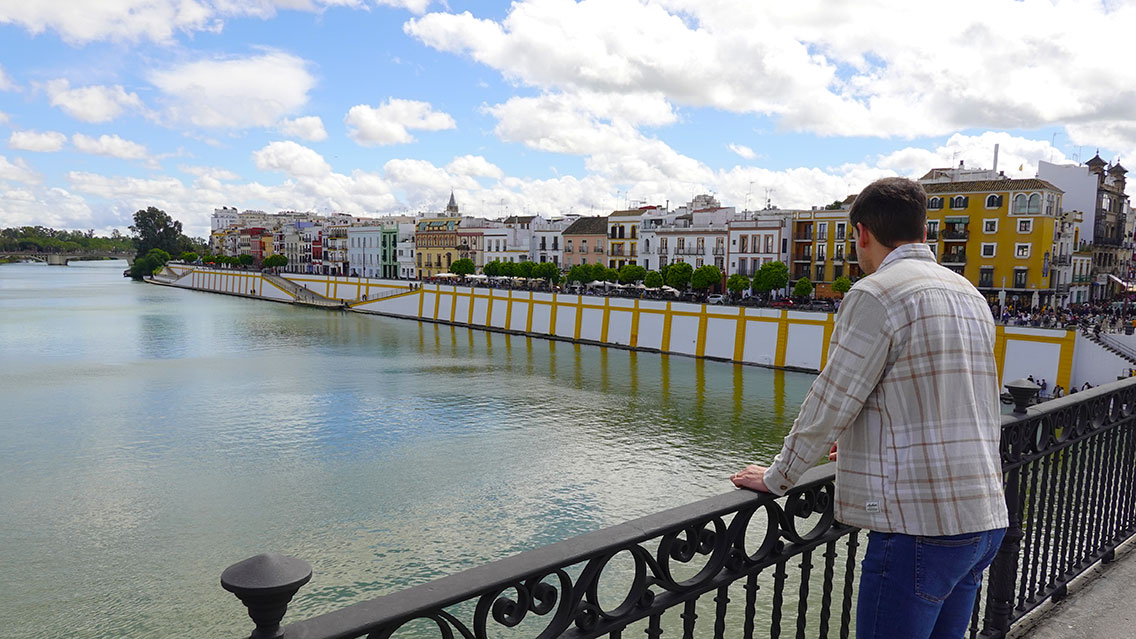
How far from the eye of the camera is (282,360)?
39719 millimetres

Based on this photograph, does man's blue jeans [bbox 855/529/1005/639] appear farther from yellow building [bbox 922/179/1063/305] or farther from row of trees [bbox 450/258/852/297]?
yellow building [bbox 922/179/1063/305]

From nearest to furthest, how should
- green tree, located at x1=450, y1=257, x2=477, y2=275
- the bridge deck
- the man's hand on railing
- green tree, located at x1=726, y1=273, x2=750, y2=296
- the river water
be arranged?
1. the man's hand on railing
2. the bridge deck
3. the river water
4. green tree, located at x1=726, y1=273, x2=750, y2=296
5. green tree, located at x1=450, y1=257, x2=477, y2=275

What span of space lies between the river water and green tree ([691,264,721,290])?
1417 cm

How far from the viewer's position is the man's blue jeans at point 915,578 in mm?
2193

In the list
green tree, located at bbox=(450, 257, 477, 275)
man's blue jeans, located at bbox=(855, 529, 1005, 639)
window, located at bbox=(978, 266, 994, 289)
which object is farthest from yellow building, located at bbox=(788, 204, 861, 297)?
man's blue jeans, located at bbox=(855, 529, 1005, 639)

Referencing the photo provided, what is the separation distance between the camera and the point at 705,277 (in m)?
53.4

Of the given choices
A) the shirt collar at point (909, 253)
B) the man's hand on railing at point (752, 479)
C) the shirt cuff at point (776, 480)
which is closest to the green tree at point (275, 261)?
the man's hand on railing at point (752, 479)

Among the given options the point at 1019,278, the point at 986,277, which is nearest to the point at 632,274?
the point at 986,277

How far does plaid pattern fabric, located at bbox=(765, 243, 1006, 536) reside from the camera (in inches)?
83.4

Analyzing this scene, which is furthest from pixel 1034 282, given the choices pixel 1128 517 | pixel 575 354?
pixel 1128 517

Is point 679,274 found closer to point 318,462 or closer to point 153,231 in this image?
point 318,462

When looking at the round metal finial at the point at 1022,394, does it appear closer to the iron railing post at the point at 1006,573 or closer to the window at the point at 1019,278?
the iron railing post at the point at 1006,573

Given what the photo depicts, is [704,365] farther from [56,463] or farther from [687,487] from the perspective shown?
[56,463]

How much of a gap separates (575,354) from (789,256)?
70.6ft
